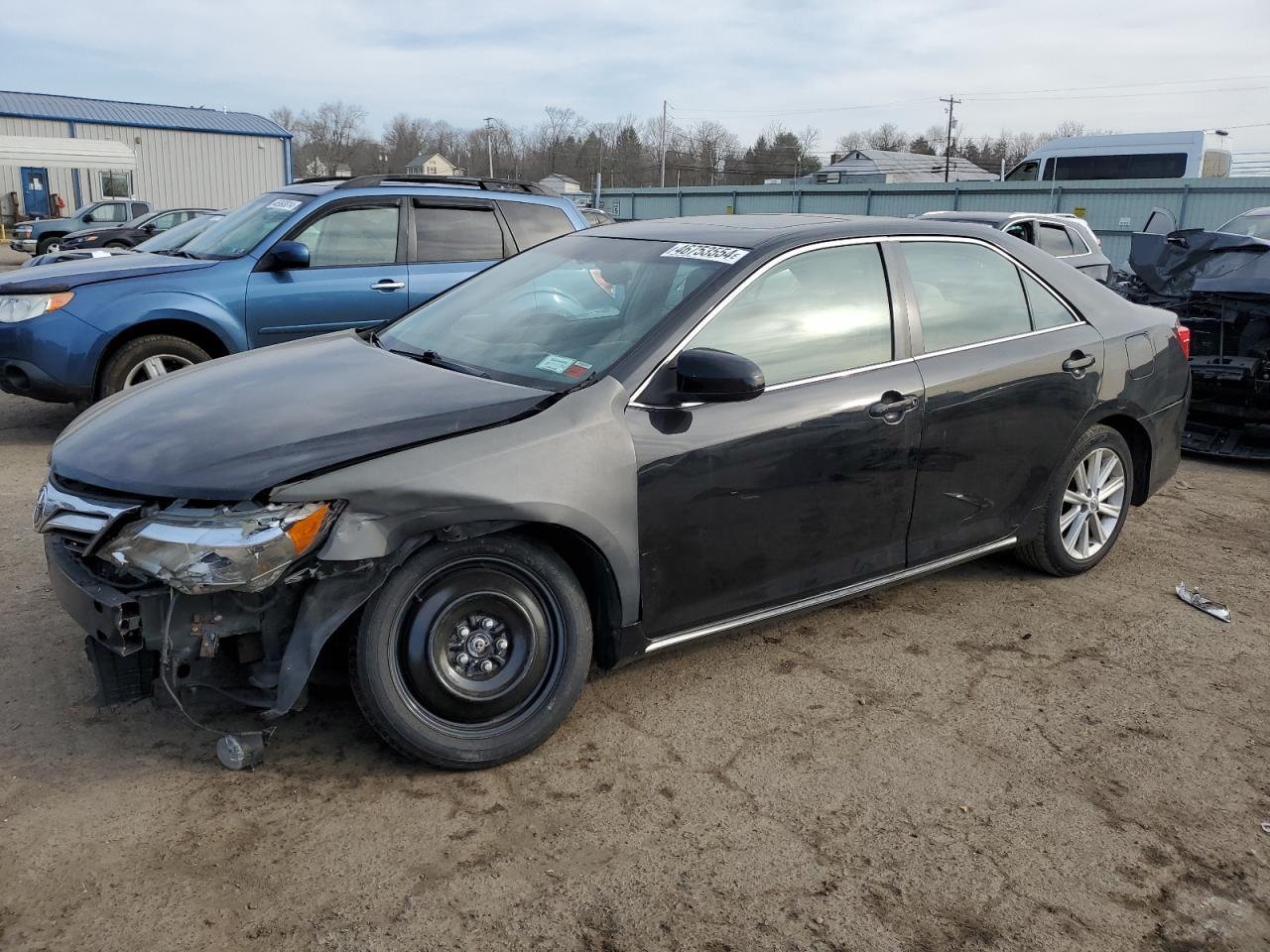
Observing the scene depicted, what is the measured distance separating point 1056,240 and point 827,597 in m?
9.76

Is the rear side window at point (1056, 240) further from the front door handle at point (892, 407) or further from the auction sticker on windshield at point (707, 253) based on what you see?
the auction sticker on windshield at point (707, 253)

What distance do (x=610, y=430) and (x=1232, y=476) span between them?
5.76m

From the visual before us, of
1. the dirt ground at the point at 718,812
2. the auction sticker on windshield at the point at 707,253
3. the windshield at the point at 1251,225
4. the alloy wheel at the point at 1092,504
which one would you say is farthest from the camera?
the windshield at the point at 1251,225

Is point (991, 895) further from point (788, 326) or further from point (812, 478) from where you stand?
point (788, 326)

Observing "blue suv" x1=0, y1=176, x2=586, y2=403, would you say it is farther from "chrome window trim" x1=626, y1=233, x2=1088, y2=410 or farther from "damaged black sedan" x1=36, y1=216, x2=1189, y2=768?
"chrome window trim" x1=626, y1=233, x2=1088, y2=410

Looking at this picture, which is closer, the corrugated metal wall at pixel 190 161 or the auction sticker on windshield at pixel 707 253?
the auction sticker on windshield at pixel 707 253

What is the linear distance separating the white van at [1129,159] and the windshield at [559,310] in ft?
73.7

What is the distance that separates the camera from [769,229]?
156 inches

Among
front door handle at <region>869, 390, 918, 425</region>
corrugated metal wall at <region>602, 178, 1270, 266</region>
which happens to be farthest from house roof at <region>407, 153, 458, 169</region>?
front door handle at <region>869, 390, 918, 425</region>

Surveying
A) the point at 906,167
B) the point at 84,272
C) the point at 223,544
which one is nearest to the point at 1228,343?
the point at 223,544

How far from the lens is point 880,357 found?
388cm

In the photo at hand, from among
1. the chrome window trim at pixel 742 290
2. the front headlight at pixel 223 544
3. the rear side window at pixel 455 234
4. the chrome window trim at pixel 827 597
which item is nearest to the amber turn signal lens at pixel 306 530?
the front headlight at pixel 223 544

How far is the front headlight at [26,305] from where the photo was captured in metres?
6.59

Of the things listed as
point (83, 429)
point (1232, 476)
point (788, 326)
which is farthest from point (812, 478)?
point (1232, 476)
